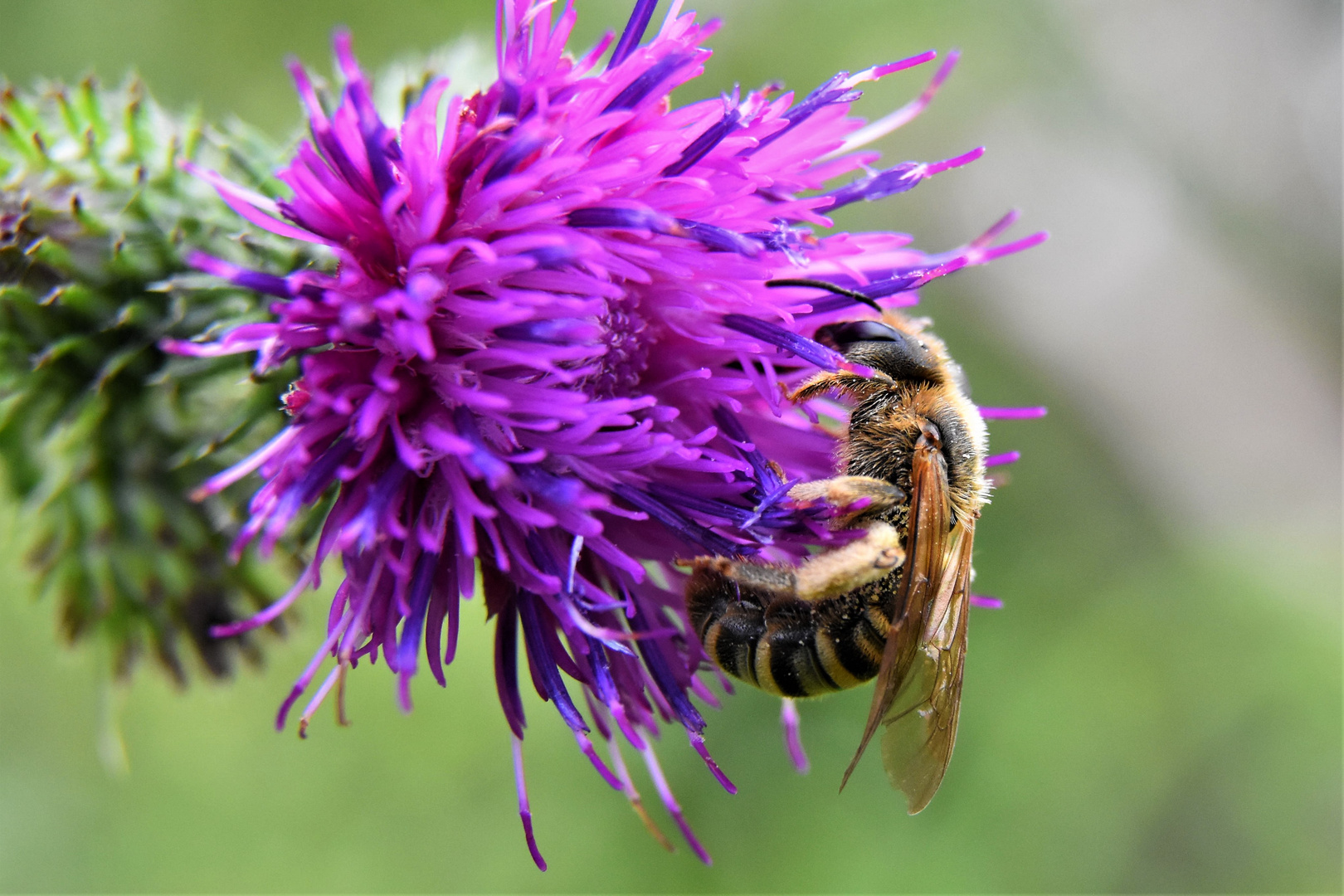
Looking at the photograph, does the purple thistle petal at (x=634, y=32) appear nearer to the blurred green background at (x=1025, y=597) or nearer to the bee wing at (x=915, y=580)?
the bee wing at (x=915, y=580)

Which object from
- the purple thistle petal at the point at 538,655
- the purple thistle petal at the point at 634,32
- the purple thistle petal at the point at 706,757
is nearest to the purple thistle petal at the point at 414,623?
the purple thistle petal at the point at 538,655

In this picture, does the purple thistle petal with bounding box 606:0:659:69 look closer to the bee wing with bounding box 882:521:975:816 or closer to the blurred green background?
the bee wing with bounding box 882:521:975:816

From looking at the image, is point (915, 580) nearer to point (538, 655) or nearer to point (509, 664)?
point (538, 655)

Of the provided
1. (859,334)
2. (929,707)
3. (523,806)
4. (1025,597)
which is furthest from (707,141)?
(1025,597)

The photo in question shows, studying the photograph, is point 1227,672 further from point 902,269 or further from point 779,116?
point 779,116

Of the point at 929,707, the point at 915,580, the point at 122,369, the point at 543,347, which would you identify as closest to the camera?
the point at 543,347

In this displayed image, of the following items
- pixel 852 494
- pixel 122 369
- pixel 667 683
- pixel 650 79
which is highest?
pixel 650 79

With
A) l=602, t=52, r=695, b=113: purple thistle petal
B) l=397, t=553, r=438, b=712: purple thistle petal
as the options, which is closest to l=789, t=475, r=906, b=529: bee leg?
l=397, t=553, r=438, b=712: purple thistle petal
